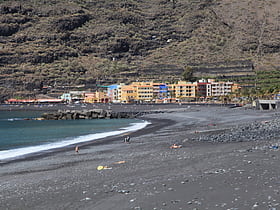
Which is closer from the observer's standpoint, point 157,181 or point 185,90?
point 157,181

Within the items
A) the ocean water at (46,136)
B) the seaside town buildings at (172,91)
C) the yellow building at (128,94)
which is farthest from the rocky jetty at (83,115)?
the yellow building at (128,94)

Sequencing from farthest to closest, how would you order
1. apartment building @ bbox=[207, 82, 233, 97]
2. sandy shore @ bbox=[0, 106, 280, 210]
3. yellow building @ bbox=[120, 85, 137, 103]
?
yellow building @ bbox=[120, 85, 137, 103] → apartment building @ bbox=[207, 82, 233, 97] → sandy shore @ bbox=[0, 106, 280, 210]

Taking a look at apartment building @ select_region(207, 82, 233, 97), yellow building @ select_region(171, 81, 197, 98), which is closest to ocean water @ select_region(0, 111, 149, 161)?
yellow building @ select_region(171, 81, 197, 98)

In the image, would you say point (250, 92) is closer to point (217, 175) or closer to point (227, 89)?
point (227, 89)

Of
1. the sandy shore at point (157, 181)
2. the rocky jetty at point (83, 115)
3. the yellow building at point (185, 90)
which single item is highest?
the yellow building at point (185, 90)

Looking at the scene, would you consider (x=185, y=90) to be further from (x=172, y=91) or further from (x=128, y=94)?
(x=128, y=94)

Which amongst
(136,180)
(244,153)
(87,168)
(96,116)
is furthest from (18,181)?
(96,116)

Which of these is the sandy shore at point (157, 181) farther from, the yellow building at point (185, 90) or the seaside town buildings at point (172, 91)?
the yellow building at point (185, 90)

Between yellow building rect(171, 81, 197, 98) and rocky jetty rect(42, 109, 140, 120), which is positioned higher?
yellow building rect(171, 81, 197, 98)

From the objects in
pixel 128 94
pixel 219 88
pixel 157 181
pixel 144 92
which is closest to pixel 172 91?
pixel 144 92

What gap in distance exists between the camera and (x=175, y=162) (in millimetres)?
19812

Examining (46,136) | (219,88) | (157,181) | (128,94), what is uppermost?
(219,88)

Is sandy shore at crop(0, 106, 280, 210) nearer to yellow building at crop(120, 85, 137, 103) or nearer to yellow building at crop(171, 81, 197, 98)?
yellow building at crop(171, 81, 197, 98)

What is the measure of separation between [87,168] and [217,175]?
23.4 ft
